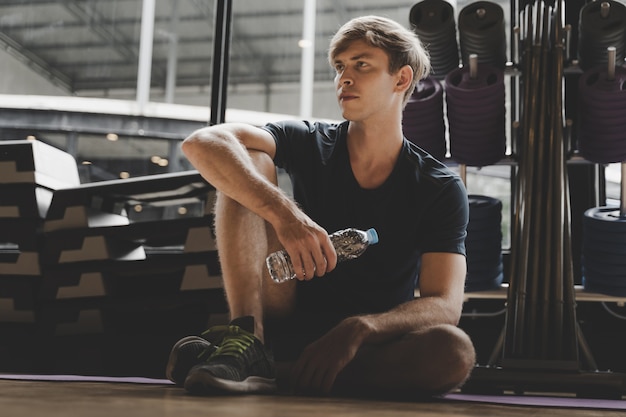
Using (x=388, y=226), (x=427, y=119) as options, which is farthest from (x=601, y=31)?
(x=388, y=226)

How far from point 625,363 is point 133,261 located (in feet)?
7.16

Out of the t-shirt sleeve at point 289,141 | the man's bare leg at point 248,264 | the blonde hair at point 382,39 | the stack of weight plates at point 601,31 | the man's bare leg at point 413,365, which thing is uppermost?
the stack of weight plates at point 601,31

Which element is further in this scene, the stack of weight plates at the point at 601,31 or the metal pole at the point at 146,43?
the metal pole at the point at 146,43

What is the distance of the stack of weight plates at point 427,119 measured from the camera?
9.84ft

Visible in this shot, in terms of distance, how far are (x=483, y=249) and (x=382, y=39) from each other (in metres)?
1.19

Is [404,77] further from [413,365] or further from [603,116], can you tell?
[603,116]

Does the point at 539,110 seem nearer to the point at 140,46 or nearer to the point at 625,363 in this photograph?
the point at 625,363

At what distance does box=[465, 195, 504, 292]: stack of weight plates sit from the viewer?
114 inches

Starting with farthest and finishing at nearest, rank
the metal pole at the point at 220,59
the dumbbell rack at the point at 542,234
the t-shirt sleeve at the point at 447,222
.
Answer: the metal pole at the point at 220,59
the dumbbell rack at the point at 542,234
the t-shirt sleeve at the point at 447,222

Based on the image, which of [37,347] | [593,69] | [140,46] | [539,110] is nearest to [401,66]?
[539,110]

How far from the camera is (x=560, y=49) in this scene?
9.37ft

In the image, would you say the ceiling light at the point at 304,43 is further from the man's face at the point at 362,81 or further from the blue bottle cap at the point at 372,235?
the blue bottle cap at the point at 372,235

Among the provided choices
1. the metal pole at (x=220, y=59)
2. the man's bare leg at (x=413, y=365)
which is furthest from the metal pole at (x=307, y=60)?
the man's bare leg at (x=413, y=365)

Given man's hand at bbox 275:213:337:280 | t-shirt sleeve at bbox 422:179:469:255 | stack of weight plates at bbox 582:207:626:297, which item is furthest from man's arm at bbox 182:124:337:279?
stack of weight plates at bbox 582:207:626:297
